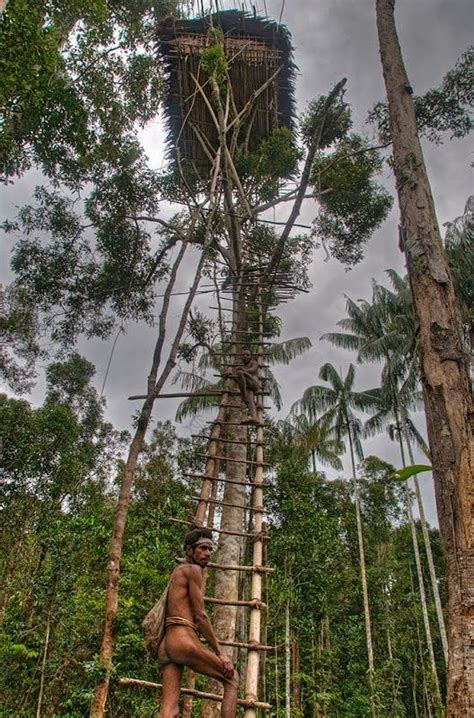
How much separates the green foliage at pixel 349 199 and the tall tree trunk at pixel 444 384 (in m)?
6.64

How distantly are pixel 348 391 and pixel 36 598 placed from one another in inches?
478

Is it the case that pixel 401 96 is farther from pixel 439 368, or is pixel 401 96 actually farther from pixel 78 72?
pixel 78 72

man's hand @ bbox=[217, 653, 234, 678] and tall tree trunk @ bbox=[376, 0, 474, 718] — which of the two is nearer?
tall tree trunk @ bbox=[376, 0, 474, 718]

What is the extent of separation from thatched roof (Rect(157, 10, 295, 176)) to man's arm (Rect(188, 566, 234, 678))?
34.5 feet

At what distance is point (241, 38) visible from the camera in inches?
449

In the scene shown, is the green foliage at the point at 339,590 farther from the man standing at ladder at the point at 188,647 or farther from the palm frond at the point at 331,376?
the man standing at ladder at the point at 188,647

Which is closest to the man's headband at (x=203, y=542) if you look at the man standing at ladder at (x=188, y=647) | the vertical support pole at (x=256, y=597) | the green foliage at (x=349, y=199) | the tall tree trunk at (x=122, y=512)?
the man standing at ladder at (x=188, y=647)

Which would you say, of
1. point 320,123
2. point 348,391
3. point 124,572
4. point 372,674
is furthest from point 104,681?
point 348,391

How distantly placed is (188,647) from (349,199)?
9.22 metres

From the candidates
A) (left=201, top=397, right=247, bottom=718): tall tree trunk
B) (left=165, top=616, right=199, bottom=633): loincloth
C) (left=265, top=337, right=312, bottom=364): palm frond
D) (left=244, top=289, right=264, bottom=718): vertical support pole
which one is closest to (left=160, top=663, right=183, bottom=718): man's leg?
(left=165, top=616, right=199, bottom=633): loincloth

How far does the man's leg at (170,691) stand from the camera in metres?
2.47

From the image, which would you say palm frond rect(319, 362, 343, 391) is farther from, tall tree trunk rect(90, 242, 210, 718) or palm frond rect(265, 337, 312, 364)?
tall tree trunk rect(90, 242, 210, 718)

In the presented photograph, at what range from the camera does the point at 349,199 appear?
32.6 feet

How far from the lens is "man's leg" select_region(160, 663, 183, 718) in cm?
247
